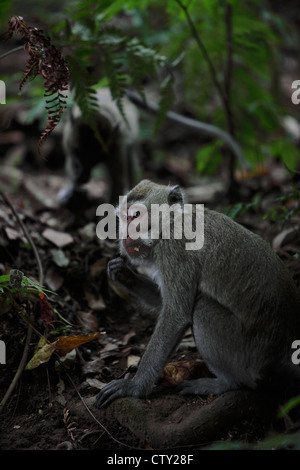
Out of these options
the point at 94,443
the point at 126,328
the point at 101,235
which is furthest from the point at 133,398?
the point at 101,235

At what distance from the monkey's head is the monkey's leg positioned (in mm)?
713

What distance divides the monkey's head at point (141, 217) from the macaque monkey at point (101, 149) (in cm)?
301

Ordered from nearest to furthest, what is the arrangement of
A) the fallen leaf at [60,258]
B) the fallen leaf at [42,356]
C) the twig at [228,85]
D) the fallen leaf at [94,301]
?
the fallen leaf at [42,356] < the fallen leaf at [94,301] < the fallen leaf at [60,258] < the twig at [228,85]

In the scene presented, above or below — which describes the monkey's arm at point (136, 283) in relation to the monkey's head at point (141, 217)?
below

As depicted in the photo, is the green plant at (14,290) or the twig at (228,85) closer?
the green plant at (14,290)

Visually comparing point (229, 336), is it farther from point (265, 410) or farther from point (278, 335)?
point (265, 410)

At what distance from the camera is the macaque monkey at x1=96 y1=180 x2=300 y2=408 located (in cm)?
375

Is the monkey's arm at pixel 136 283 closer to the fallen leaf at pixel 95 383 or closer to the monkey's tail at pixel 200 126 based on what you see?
the fallen leaf at pixel 95 383

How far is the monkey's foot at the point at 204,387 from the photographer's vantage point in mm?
3889

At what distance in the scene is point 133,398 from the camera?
3826 mm

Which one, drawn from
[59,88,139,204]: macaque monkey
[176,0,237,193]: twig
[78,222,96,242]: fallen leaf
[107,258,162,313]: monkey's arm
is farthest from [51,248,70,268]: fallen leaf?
[176,0,237,193]: twig

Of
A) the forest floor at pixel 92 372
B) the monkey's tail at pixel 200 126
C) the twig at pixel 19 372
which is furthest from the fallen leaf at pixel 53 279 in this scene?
the monkey's tail at pixel 200 126

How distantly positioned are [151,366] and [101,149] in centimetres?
425

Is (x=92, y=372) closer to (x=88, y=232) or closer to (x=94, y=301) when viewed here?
(x=94, y=301)
